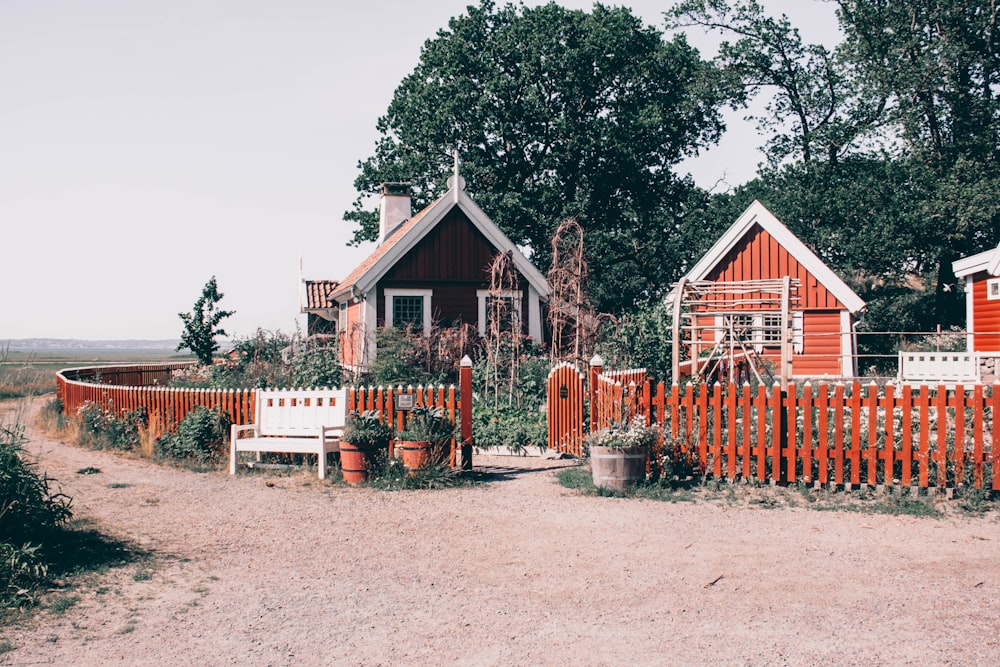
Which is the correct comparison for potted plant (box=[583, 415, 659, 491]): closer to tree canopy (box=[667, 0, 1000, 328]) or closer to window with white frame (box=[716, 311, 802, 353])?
window with white frame (box=[716, 311, 802, 353])

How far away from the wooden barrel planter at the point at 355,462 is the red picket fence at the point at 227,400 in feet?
3.01

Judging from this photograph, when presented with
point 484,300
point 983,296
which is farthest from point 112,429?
point 983,296

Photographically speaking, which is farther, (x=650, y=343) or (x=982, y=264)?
(x=982, y=264)

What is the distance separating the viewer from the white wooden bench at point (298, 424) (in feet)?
38.1

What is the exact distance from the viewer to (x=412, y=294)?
77.3ft

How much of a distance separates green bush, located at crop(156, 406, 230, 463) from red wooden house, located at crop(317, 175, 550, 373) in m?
9.12

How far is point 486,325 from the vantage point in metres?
24.3

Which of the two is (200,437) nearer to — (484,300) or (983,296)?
(484,300)

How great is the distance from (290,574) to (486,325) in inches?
686

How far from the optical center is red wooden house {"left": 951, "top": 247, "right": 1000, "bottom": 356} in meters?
23.4

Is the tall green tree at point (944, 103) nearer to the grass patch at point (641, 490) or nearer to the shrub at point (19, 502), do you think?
the grass patch at point (641, 490)

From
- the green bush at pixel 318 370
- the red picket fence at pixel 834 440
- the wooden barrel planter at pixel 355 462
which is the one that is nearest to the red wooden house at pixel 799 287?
the green bush at pixel 318 370

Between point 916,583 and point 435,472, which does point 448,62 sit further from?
point 916,583

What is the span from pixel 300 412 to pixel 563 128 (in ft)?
86.9
